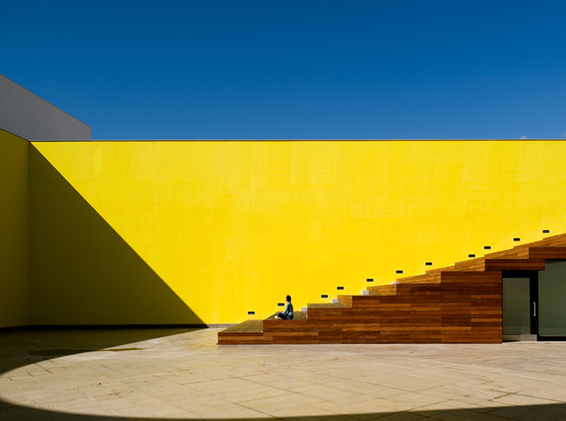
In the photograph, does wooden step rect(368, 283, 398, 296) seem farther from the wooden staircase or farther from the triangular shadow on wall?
the triangular shadow on wall

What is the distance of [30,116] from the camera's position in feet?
75.1

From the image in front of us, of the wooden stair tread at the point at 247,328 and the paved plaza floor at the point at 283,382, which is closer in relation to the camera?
the paved plaza floor at the point at 283,382

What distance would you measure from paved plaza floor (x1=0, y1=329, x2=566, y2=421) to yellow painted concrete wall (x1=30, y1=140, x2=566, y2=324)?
444 cm

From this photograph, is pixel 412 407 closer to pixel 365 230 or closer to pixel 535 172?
pixel 365 230

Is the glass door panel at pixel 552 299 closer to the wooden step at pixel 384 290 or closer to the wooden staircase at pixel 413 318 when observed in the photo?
the wooden staircase at pixel 413 318

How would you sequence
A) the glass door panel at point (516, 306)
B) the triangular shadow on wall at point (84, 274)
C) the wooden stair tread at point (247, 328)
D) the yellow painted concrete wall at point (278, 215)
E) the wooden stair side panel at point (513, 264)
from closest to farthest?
1. the wooden stair tread at point (247, 328)
2. the wooden stair side panel at point (513, 264)
3. the glass door panel at point (516, 306)
4. the yellow painted concrete wall at point (278, 215)
5. the triangular shadow on wall at point (84, 274)

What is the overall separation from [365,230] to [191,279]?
5.63 m

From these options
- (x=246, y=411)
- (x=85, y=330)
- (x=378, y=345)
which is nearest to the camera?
(x=246, y=411)

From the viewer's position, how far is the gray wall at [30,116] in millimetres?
21031

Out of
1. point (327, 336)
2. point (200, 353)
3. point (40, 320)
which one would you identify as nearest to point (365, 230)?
point (327, 336)

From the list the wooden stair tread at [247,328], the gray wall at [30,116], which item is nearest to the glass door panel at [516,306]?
the wooden stair tread at [247,328]

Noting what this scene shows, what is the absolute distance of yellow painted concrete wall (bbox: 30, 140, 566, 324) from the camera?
16781mm

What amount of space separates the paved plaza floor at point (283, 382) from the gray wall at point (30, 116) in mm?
11745

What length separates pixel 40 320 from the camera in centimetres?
1719
